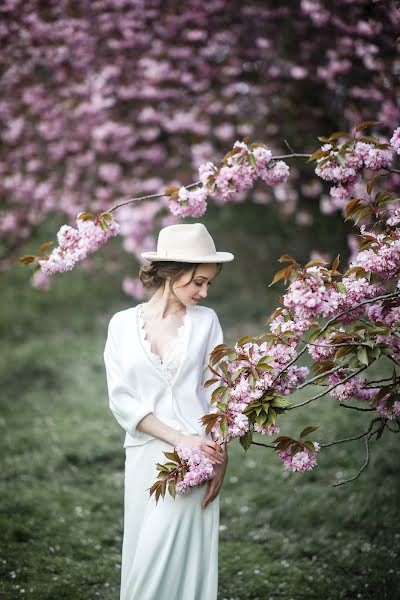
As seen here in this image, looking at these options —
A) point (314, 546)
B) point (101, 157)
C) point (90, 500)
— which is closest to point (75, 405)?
point (90, 500)

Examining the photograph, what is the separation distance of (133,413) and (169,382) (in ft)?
0.61

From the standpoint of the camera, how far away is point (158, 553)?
2.80 meters

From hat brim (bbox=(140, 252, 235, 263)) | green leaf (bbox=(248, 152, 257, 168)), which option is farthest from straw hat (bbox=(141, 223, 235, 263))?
green leaf (bbox=(248, 152, 257, 168))

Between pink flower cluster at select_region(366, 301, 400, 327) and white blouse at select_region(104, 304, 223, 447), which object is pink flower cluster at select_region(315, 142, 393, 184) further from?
white blouse at select_region(104, 304, 223, 447)

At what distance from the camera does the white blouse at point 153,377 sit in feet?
9.39

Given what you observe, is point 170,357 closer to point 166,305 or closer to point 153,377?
point 153,377

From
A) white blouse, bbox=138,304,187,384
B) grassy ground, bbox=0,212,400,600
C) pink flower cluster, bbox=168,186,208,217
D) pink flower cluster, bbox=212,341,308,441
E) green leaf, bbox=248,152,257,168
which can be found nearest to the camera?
pink flower cluster, bbox=212,341,308,441

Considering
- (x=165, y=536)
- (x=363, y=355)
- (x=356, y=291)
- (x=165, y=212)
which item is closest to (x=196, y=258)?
(x=356, y=291)

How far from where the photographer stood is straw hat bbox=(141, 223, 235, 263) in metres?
2.84

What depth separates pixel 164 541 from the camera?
280cm

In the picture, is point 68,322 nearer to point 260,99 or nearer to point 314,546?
point 260,99

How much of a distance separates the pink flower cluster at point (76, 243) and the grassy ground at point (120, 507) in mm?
1900

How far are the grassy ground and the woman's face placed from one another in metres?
2.04

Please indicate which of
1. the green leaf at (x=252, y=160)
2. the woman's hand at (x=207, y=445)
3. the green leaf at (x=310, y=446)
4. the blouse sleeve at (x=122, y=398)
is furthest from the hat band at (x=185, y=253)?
the green leaf at (x=310, y=446)
